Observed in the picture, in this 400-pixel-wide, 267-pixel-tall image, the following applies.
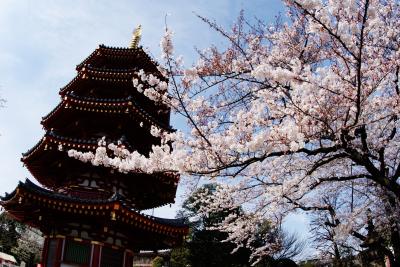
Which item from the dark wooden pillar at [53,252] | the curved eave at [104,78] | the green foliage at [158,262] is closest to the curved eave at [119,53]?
the curved eave at [104,78]

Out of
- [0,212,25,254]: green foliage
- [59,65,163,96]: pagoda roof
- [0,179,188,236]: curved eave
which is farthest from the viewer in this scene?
[0,212,25,254]: green foliage

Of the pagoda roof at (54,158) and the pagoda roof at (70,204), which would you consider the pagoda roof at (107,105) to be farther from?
the pagoda roof at (70,204)

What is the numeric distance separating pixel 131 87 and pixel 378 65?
1001 cm

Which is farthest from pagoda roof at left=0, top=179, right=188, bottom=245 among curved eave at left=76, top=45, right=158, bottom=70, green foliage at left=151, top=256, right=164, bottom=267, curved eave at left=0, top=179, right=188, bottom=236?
green foliage at left=151, top=256, right=164, bottom=267

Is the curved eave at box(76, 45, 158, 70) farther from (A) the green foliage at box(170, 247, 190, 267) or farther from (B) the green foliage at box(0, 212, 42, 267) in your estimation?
(B) the green foliage at box(0, 212, 42, 267)

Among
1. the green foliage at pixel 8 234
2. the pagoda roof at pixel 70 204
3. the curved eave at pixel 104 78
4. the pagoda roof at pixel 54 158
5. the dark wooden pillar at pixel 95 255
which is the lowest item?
the dark wooden pillar at pixel 95 255

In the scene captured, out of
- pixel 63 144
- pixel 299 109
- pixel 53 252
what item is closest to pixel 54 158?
pixel 63 144

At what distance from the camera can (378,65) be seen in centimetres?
671

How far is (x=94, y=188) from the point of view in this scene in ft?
41.7

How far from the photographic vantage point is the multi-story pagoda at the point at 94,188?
1147 centimetres

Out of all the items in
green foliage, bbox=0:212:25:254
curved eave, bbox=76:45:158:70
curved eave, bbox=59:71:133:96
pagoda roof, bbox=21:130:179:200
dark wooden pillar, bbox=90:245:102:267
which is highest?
curved eave, bbox=76:45:158:70

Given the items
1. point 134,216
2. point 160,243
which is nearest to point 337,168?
point 134,216

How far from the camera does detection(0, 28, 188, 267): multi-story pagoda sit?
37.6ft

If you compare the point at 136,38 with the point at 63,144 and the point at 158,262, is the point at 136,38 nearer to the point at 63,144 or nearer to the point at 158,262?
the point at 63,144
